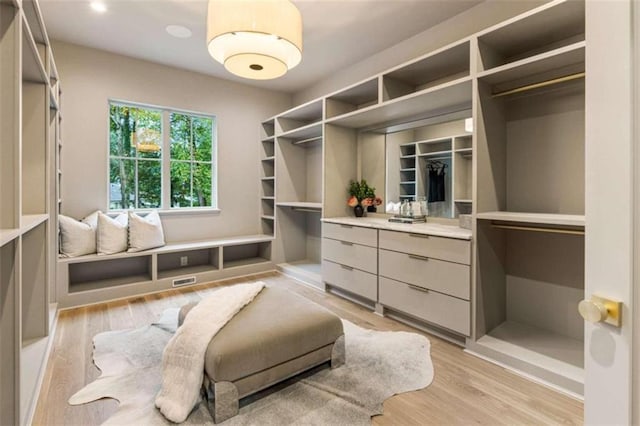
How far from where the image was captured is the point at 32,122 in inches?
86.2

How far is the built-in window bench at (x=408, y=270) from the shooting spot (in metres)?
2.39

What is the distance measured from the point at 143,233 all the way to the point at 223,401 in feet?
8.86

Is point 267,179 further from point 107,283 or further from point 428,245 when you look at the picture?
point 428,245

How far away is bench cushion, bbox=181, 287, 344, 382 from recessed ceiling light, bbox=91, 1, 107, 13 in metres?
2.96

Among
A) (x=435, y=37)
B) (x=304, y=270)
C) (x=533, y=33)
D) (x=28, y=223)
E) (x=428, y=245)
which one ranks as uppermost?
(x=435, y=37)

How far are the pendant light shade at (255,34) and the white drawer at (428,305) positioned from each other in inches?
82.4

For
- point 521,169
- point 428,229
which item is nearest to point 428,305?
point 428,229

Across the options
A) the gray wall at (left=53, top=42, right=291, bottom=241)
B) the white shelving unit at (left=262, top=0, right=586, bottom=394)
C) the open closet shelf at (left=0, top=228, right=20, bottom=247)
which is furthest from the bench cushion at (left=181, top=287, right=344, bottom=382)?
the gray wall at (left=53, top=42, right=291, bottom=241)

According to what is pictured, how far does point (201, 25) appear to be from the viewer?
128 inches

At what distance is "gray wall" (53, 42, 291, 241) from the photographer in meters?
3.64

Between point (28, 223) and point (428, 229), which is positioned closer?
point (28, 223)

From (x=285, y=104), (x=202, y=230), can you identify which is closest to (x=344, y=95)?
(x=285, y=104)

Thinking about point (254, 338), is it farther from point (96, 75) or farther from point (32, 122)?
point (96, 75)

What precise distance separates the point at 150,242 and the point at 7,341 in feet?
7.90
